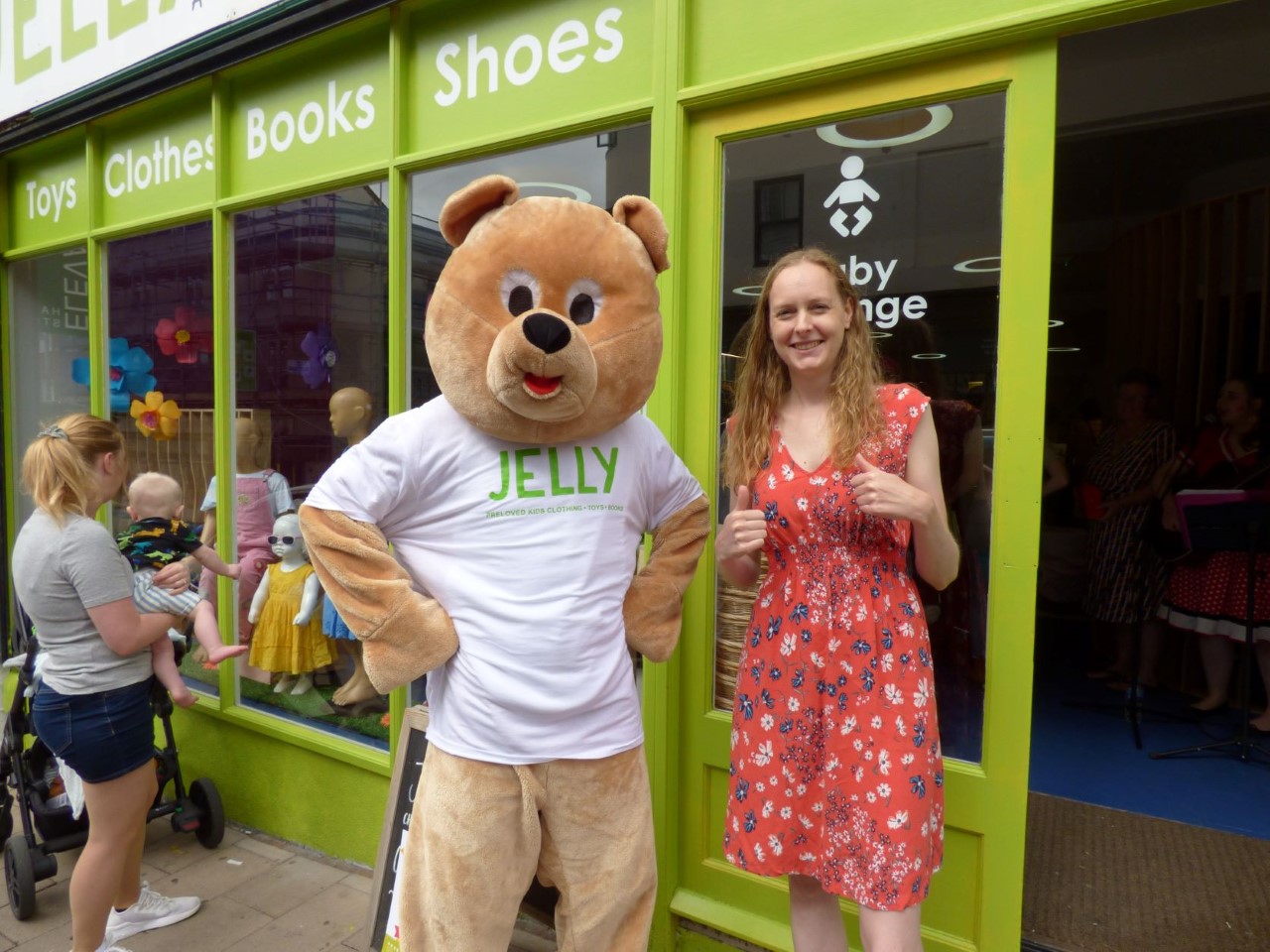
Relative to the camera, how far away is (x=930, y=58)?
7.86ft

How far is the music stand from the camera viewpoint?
14.3 ft

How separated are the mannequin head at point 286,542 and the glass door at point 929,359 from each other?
214 cm

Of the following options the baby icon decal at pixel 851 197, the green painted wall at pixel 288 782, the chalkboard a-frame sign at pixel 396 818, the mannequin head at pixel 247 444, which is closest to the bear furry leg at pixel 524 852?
the chalkboard a-frame sign at pixel 396 818

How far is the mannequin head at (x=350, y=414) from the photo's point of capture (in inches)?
150

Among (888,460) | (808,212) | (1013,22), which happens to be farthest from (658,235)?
(1013,22)

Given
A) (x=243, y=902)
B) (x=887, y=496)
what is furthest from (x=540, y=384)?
(x=243, y=902)

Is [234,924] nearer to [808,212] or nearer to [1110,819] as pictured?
[808,212]

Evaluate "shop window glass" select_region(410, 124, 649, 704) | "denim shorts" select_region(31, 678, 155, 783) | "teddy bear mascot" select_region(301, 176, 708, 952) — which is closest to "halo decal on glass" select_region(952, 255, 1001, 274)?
"teddy bear mascot" select_region(301, 176, 708, 952)

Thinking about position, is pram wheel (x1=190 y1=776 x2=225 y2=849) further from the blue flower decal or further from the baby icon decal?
the baby icon decal

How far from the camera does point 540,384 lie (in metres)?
1.74

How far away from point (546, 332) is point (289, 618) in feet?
9.90

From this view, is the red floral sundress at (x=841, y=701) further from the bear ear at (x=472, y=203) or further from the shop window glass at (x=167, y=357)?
the shop window glass at (x=167, y=357)

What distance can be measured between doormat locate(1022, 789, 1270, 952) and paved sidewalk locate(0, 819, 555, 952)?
185cm

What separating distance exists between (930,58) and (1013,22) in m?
0.23
